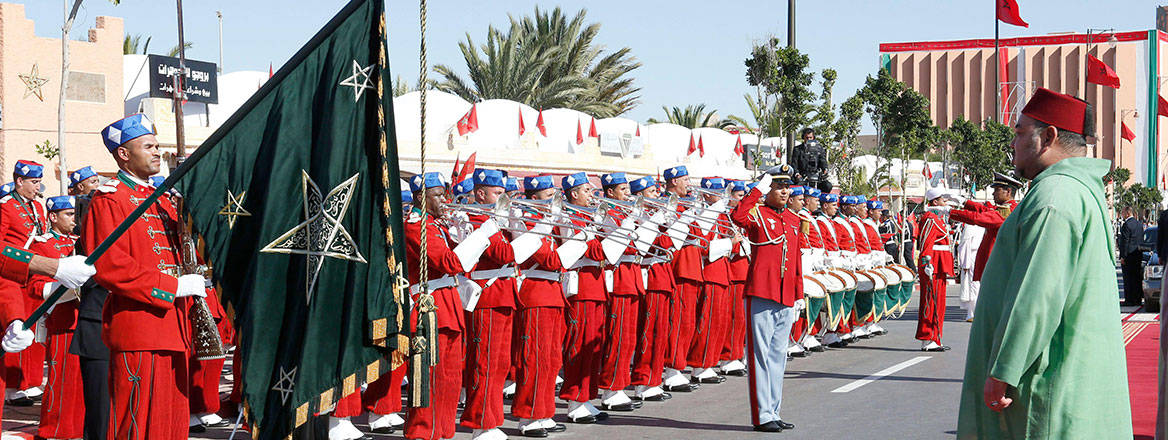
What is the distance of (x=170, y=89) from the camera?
27.0 meters

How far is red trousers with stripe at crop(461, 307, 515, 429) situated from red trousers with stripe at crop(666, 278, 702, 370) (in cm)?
301

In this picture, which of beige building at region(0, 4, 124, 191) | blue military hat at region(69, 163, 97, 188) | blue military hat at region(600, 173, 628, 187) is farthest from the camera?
beige building at region(0, 4, 124, 191)

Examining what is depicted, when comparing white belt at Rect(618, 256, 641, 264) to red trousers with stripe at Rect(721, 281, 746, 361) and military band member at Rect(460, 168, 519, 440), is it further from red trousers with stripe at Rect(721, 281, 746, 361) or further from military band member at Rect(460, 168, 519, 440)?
red trousers with stripe at Rect(721, 281, 746, 361)

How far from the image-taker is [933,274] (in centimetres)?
1519

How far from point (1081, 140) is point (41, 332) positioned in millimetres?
7179

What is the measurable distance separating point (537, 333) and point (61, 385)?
11.0ft

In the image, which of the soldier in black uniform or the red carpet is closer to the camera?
the red carpet

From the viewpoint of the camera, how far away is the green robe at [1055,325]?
4188mm

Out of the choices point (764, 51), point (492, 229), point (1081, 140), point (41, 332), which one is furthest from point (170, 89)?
point (1081, 140)

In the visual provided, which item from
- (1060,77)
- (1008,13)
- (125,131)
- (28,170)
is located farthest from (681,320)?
(1060,77)

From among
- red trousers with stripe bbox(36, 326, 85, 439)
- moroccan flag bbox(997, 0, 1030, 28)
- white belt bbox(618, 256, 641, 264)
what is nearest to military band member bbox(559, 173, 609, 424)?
white belt bbox(618, 256, 641, 264)

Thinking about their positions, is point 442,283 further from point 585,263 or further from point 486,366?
point 585,263

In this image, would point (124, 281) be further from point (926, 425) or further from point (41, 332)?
point (926, 425)

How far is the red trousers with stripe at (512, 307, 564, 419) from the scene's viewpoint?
895 centimetres
